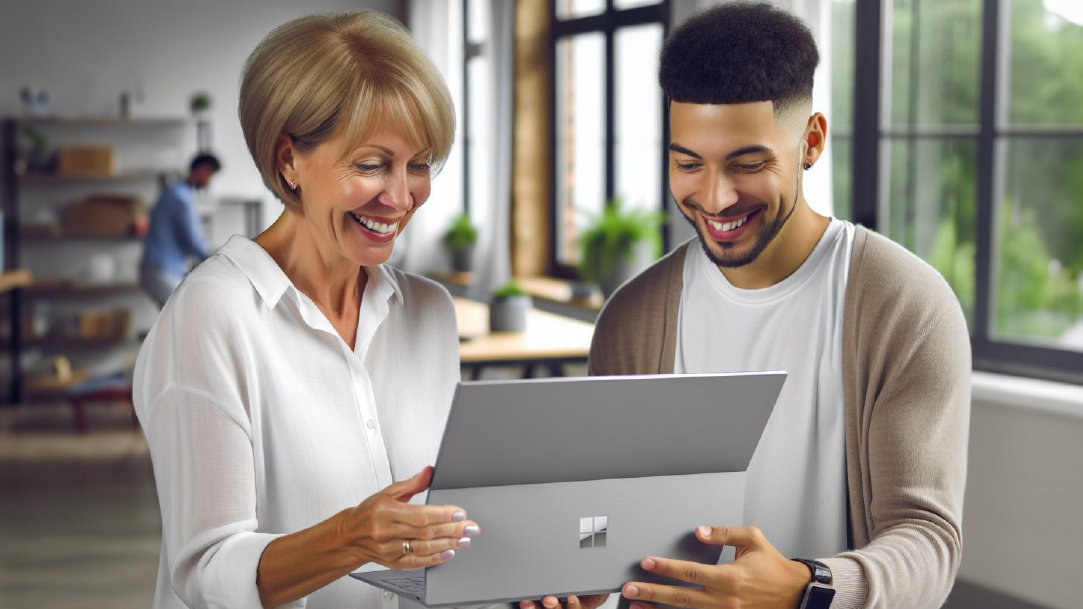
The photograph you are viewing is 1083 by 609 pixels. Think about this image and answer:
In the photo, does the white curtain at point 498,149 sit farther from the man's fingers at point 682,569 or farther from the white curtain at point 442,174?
the man's fingers at point 682,569

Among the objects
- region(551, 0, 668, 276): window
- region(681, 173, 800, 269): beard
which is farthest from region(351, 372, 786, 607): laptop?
region(551, 0, 668, 276): window

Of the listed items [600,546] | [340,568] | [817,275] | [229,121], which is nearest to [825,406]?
[817,275]

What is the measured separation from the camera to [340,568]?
124cm

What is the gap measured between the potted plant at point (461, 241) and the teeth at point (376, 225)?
627 centimetres

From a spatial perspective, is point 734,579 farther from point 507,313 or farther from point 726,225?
point 507,313

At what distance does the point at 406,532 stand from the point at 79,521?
4184 mm

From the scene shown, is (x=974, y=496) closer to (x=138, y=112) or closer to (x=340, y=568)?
(x=340, y=568)

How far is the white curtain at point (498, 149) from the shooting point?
6645 mm

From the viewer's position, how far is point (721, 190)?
1.45 m

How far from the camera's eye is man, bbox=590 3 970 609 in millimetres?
1341

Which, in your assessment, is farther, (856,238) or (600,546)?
(856,238)

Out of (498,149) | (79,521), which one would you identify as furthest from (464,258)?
(79,521)

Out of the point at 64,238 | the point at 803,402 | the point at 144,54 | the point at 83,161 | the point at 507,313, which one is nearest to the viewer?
the point at 803,402

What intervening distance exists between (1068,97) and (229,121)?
6.25 m
